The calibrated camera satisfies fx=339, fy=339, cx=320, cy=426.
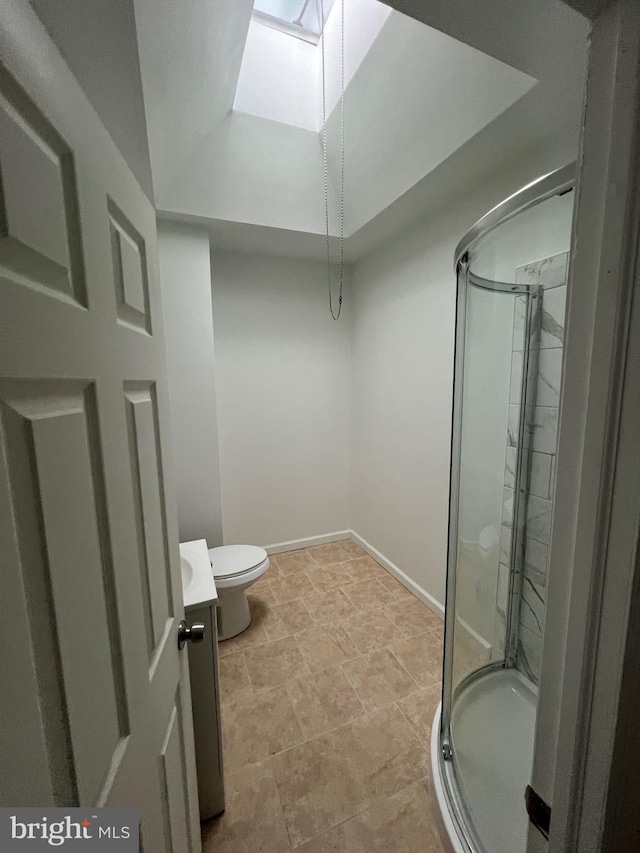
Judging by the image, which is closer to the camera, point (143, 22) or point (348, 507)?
point (143, 22)

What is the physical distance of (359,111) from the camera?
1.64m

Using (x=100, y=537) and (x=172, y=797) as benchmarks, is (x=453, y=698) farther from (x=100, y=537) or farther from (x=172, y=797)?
(x=100, y=537)

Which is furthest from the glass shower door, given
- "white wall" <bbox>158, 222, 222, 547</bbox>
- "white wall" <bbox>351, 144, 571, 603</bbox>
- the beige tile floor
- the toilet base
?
"white wall" <bbox>158, 222, 222, 547</bbox>

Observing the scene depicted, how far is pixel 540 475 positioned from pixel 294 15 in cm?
245

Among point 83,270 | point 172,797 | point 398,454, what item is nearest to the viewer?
point 83,270

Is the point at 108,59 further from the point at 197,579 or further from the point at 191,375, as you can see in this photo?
the point at 191,375

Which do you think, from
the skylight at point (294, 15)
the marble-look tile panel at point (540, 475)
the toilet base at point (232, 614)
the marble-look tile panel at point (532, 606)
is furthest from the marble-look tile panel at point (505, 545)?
the skylight at point (294, 15)

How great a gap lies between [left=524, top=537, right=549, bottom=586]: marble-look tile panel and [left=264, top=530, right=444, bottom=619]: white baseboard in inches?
29.4

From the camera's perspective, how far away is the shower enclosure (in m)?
1.10

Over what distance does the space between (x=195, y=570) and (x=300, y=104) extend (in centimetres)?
233

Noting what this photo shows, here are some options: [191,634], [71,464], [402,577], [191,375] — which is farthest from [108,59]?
[402,577]

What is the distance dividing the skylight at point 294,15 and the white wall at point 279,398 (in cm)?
112

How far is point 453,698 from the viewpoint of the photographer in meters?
1.26

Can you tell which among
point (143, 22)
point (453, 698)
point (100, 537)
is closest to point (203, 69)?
point (143, 22)
